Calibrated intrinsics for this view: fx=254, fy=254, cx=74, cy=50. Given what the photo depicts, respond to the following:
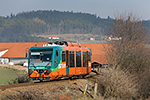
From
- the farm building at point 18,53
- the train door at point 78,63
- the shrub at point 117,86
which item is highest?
the train door at point 78,63

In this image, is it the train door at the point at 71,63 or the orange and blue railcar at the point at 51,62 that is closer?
the orange and blue railcar at the point at 51,62

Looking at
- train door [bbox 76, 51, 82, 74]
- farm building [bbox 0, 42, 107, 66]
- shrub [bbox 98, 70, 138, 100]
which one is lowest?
farm building [bbox 0, 42, 107, 66]

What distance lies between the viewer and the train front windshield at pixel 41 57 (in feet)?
69.3

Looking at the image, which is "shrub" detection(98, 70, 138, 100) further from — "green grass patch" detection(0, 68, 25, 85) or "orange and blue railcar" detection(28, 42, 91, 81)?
"green grass patch" detection(0, 68, 25, 85)

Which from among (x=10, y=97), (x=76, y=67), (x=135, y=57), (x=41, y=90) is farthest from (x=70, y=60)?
(x=135, y=57)

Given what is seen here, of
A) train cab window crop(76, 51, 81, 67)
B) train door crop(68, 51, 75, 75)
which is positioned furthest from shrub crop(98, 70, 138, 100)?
train cab window crop(76, 51, 81, 67)

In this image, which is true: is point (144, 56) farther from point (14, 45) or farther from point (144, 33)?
point (14, 45)

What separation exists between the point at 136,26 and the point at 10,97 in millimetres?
34216

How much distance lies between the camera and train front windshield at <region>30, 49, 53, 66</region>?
69.3ft

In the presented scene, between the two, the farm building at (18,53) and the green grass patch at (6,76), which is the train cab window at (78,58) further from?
the farm building at (18,53)

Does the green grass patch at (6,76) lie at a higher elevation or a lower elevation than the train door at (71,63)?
lower

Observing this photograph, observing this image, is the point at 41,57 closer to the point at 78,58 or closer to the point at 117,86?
the point at 78,58

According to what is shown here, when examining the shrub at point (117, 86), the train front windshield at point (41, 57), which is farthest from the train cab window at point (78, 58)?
the train front windshield at point (41, 57)

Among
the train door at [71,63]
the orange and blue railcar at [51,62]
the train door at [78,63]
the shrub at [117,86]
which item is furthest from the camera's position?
the train door at [78,63]
